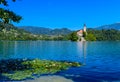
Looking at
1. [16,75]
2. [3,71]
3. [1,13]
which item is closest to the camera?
[1,13]

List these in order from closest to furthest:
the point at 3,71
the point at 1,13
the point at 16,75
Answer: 1. the point at 1,13
2. the point at 16,75
3. the point at 3,71

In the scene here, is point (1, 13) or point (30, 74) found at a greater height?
point (1, 13)

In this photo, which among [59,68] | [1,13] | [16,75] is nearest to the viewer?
[1,13]

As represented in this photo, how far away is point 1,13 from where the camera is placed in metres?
32.9

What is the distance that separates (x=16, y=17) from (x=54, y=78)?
339 inches

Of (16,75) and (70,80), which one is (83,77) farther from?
(16,75)

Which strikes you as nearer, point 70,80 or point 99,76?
point 70,80

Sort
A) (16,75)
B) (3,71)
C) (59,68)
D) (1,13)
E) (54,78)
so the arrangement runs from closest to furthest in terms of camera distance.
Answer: (1,13) < (54,78) < (16,75) < (3,71) < (59,68)

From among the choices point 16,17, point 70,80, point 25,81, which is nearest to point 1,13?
point 16,17

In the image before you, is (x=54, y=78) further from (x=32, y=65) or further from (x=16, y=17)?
(x=32, y=65)

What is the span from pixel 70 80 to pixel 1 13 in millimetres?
11158

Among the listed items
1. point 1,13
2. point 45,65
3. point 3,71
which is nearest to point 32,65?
point 45,65

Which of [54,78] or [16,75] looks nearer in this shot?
[54,78]

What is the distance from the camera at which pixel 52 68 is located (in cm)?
4606
